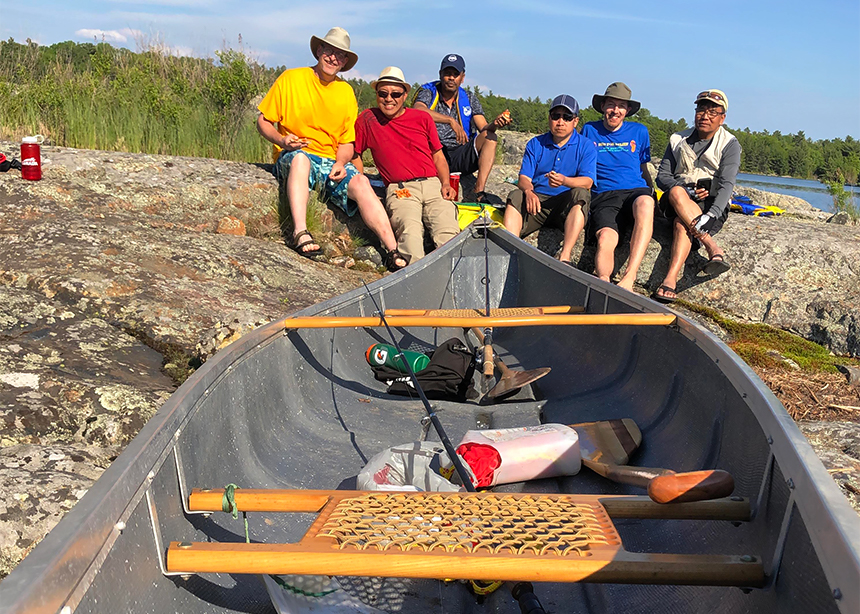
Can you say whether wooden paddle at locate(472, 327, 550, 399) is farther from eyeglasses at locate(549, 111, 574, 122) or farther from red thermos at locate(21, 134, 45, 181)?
red thermos at locate(21, 134, 45, 181)

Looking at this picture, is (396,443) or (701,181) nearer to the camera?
(396,443)

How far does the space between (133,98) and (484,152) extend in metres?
3.86

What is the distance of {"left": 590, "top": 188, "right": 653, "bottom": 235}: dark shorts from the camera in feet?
20.2

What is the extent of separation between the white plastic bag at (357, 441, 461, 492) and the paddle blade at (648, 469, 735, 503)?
854 mm

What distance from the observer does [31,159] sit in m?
5.54

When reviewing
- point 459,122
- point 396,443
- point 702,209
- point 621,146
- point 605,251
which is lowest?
point 396,443

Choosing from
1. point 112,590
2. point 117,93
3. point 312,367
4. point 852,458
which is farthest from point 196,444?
point 117,93

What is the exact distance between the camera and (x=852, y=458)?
122 inches

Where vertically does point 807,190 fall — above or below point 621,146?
above

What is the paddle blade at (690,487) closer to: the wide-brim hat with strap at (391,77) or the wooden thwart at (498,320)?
the wooden thwart at (498,320)

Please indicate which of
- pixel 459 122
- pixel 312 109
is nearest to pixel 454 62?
pixel 459 122

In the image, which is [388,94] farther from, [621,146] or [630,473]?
[630,473]

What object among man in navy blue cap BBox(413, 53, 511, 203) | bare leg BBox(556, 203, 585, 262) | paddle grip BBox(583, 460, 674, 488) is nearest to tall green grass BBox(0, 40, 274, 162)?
man in navy blue cap BBox(413, 53, 511, 203)

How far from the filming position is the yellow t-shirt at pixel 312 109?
6.02m
